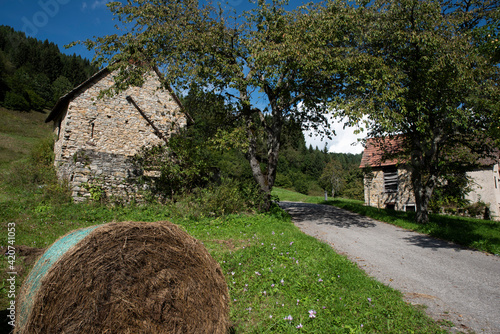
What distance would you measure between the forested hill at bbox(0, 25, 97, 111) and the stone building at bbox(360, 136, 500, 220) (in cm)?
5117

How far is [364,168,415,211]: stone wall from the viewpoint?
2380 centimetres

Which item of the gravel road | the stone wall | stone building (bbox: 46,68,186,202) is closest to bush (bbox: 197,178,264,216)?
the gravel road

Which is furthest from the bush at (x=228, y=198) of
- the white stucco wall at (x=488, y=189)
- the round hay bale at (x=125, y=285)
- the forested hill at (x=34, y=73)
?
the forested hill at (x=34, y=73)

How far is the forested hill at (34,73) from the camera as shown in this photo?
150 feet

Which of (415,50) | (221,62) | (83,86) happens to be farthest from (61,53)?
(415,50)

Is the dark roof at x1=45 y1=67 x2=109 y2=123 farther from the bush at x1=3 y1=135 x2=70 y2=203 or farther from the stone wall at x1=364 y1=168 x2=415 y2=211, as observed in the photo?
the stone wall at x1=364 y1=168 x2=415 y2=211

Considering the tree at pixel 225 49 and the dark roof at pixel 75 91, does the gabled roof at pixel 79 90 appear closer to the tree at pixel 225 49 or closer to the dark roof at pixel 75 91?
the dark roof at pixel 75 91

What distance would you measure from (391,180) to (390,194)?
1243 mm

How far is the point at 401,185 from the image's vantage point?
24.1 metres

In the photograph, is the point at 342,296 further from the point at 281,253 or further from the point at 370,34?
the point at 370,34

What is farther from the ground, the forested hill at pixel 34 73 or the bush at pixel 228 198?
the forested hill at pixel 34 73

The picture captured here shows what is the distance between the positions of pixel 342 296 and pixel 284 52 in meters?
8.63

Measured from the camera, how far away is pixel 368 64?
36.1ft

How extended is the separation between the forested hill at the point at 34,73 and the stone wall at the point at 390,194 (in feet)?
Result: 168
